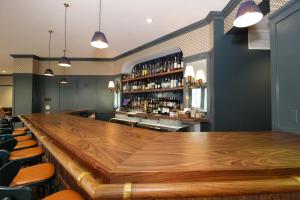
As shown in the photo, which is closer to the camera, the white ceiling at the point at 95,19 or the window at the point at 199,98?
the white ceiling at the point at 95,19

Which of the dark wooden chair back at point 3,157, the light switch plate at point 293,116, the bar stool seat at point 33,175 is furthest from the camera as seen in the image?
the light switch plate at point 293,116

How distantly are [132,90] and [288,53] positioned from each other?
15.6ft

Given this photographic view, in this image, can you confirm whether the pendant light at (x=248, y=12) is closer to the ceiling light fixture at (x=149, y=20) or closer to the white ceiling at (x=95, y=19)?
the white ceiling at (x=95, y=19)

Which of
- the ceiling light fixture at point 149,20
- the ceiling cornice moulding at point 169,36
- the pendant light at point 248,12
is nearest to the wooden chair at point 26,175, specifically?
the pendant light at point 248,12

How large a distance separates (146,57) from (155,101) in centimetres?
137

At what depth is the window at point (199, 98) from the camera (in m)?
3.63

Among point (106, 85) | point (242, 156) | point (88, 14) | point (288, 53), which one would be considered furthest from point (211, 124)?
point (106, 85)

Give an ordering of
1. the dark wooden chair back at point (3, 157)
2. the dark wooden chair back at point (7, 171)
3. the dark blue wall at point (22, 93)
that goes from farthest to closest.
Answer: the dark blue wall at point (22, 93) → the dark wooden chair back at point (3, 157) → the dark wooden chair back at point (7, 171)

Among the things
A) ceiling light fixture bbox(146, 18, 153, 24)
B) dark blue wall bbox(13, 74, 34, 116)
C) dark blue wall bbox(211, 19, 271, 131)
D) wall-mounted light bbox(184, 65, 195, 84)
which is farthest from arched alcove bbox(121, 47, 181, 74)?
dark blue wall bbox(13, 74, 34, 116)

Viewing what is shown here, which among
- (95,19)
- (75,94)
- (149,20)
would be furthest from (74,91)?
(149,20)

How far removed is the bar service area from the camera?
2.42 feet

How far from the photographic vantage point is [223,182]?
2.26 ft

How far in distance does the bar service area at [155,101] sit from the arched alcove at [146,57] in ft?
0.11

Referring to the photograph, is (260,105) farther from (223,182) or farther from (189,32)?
(223,182)
